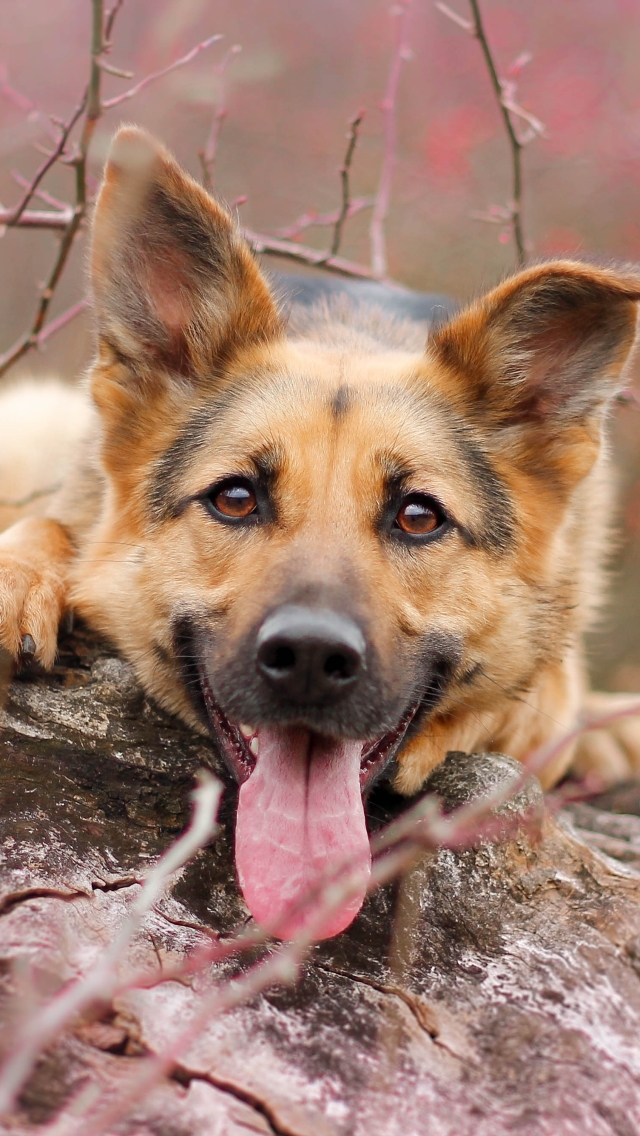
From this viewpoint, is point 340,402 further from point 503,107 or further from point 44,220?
point 503,107

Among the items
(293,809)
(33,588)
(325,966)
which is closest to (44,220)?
(33,588)

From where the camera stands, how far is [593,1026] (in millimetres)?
2174

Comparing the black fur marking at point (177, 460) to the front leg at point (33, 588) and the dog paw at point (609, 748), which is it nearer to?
the front leg at point (33, 588)

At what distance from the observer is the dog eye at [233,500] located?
130 inches

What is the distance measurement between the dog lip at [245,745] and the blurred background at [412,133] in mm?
5331

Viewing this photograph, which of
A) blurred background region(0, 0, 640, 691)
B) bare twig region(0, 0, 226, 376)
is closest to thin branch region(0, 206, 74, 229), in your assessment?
bare twig region(0, 0, 226, 376)

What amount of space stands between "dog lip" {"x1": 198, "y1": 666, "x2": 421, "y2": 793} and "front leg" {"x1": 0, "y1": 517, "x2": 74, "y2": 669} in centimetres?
56

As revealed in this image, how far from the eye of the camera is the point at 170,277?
3691 millimetres

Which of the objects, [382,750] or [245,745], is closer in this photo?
[245,745]

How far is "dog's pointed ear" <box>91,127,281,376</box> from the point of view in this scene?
3.41 m

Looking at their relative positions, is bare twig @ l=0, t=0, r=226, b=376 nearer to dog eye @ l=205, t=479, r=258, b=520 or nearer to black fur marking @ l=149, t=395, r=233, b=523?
black fur marking @ l=149, t=395, r=233, b=523

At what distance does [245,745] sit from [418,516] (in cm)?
96

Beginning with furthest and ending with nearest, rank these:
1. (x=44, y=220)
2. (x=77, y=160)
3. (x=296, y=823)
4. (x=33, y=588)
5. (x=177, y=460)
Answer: (x=44, y=220) → (x=77, y=160) → (x=177, y=460) → (x=33, y=588) → (x=296, y=823)

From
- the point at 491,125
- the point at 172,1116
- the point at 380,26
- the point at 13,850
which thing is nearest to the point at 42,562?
the point at 13,850
